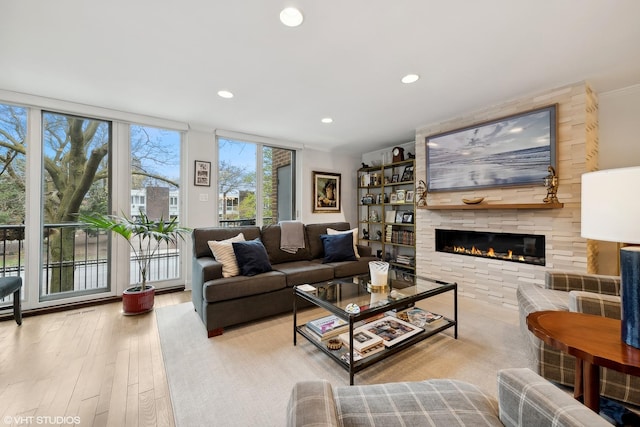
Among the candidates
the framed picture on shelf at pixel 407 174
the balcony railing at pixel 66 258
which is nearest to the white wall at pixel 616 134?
the framed picture on shelf at pixel 407 174

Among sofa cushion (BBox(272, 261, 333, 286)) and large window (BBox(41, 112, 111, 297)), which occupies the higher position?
large window (BBox(41, 112, 111, 297))

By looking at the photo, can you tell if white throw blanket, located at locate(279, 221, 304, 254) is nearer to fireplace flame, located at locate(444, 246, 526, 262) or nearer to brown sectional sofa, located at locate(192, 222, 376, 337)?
brown sectional sofa, located at locate(192, 222, 376, 337)

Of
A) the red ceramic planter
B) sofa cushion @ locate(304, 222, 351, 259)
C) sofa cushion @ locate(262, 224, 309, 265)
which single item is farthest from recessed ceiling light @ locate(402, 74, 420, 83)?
the red ceramic planter

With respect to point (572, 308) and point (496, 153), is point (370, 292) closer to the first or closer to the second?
point (572, 308)

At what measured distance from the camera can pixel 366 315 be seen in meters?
1.70

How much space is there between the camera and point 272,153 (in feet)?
15.5

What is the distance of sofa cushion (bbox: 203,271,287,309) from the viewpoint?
7.68 feet

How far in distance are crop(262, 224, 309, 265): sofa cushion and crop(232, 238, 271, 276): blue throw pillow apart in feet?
1.69

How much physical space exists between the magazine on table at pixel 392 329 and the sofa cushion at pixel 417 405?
0.88 metres

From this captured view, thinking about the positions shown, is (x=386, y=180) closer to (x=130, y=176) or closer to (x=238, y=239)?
(x=238, y=239)

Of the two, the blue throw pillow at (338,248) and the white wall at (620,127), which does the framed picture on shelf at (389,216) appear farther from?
the white wall at (620,127)

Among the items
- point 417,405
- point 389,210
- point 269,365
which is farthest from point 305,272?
point 389,210

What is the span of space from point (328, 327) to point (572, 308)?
5.09 ft

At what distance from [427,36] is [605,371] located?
7.66ft
